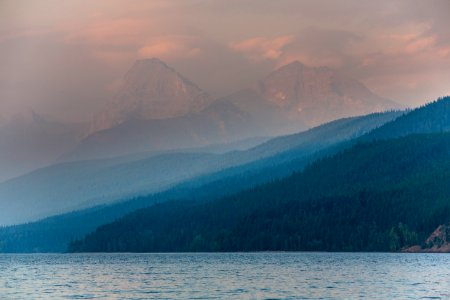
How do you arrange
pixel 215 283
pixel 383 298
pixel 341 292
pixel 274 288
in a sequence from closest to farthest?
pixel 383 298 < pixel 341 292 < pixel 274 288 < pixel 215 283

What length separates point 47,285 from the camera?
639 feet

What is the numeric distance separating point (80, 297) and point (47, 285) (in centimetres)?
3497

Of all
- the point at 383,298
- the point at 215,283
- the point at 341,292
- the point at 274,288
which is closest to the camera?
the point at 383,298

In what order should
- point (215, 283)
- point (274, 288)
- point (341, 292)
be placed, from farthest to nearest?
1. point (215, 283)
2. point (274, 288)
3. point (341, 292)

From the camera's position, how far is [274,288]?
174 m

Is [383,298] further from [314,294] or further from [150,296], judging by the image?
[150,296]

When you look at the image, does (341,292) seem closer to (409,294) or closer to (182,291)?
(409,294)

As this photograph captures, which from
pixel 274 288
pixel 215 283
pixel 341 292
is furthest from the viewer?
pixel 215 283

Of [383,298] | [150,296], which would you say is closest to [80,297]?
[150,296]

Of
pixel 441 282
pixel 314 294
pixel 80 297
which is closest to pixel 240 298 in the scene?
pixel 314 294

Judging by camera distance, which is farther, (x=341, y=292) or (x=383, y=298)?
(x=341, y=292)

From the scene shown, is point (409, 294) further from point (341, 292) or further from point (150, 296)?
point (150, 296)

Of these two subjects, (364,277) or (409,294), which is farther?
(364,277)

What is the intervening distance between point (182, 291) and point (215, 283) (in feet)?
59.3
